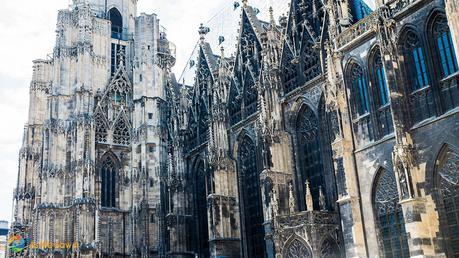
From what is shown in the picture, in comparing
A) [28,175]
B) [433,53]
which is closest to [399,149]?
[433,53]

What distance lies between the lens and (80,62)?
4281 cm

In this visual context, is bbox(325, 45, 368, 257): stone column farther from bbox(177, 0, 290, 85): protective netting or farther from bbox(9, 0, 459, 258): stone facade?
bbox(177, 0, 290, 85): protective netting

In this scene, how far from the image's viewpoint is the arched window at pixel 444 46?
19.7m

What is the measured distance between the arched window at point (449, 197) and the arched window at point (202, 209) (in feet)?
62.2

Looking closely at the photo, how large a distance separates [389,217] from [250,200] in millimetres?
12875

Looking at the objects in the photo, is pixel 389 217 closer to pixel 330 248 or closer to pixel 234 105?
pixel 330 248

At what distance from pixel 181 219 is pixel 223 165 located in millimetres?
6153

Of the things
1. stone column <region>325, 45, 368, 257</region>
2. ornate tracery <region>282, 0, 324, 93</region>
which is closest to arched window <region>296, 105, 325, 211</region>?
ornate tracery <region>282, 0, 324, 93</region>

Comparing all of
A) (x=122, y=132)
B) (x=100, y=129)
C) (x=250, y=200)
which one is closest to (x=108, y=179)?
(x=100, y=129)

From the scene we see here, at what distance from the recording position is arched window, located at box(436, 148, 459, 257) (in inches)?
735

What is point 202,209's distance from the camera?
37812 millimetres

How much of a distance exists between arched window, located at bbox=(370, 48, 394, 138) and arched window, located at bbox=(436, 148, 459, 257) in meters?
→ 2.86

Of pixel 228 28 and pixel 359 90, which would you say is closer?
pixel 359 90

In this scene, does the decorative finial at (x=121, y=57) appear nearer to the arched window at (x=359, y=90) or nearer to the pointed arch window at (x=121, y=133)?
the pointed arch window at (x=121, y=133)
